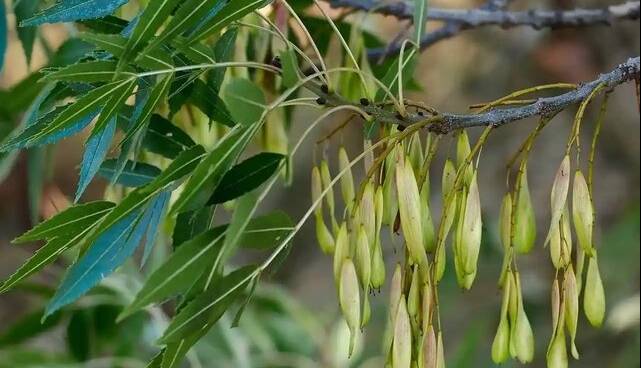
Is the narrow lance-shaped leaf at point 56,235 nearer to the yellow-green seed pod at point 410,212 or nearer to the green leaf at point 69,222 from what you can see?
the green leaf at point 69,222

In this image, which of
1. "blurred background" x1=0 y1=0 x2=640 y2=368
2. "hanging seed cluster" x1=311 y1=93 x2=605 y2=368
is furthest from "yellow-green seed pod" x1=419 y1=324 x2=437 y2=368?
"blurred background" x1=0 y1=0 x2=640 y2=368

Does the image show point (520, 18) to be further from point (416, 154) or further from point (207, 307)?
point (207, 307)

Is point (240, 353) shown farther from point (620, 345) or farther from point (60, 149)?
point (60, 149)

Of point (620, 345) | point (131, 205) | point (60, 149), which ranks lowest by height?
point (620, 345)

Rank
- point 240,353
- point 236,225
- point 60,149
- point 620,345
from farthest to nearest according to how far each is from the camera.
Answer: point 60,149 → point 620,345 → point 240,353 → point 236,225


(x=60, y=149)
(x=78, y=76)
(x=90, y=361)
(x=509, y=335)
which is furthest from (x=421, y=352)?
(x=60, y=149)

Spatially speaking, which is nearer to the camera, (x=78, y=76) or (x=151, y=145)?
(x=78, y=76)

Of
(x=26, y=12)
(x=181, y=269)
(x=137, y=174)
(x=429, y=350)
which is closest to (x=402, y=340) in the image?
(x=429, y=350)
